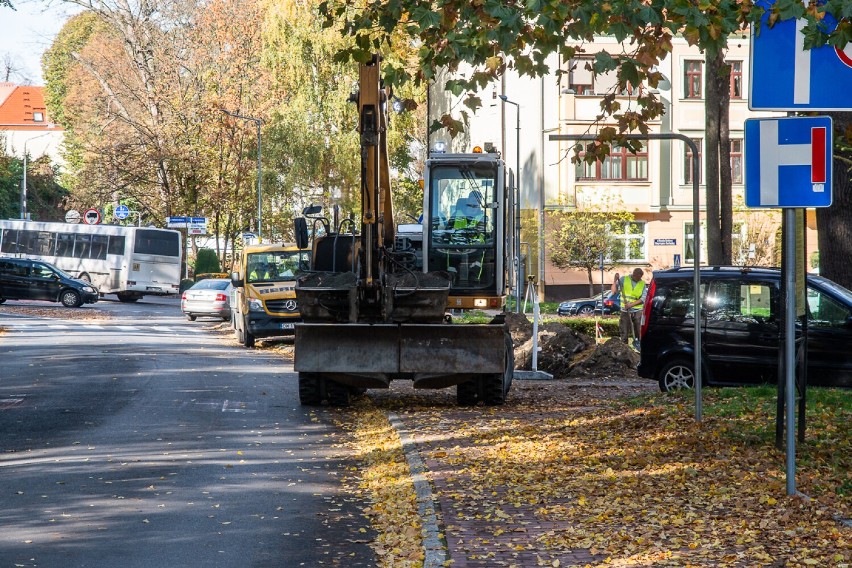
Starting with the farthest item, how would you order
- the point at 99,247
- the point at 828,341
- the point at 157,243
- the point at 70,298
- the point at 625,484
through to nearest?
the point at 99,247
the point at 157,243
the point at 70,298
the point at 828,341
the point at 625,484

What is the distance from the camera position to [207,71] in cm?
5447

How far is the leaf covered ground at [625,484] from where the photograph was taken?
7145 millimetres

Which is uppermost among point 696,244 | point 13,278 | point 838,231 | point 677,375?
point 838,231

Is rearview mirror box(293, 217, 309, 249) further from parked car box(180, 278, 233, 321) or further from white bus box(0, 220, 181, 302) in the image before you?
white bus box(0, 220, 181, 302)

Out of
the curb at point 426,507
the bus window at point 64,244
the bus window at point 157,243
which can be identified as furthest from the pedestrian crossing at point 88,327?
the curb at point 426,507

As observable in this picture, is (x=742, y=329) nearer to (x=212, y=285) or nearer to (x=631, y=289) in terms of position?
(x=631, y=289)

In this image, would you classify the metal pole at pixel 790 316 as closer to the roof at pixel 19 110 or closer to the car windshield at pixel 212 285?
the car windshield at pixel 212 285

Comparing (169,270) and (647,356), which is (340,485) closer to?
(647,356)

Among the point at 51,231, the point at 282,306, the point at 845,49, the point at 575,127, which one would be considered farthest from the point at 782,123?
the point at 51,231

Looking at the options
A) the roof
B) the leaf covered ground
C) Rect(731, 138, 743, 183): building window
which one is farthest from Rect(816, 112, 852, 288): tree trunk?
the roof

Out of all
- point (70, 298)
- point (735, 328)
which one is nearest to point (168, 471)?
point (735, 328)

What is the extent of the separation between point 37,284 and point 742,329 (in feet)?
120

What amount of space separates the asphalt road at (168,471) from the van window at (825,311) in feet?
21.2

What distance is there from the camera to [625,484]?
9.23 meters
